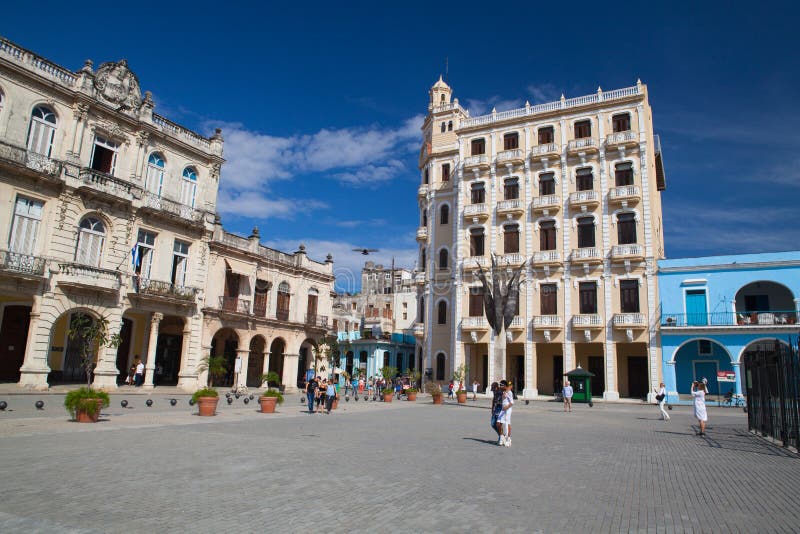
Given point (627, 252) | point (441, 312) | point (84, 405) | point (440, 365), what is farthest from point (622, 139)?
point (84, 405)

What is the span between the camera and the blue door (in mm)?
36969

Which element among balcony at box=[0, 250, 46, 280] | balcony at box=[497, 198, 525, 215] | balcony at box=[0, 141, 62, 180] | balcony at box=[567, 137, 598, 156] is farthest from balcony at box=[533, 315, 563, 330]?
balcony at box=[0, 141, 62, 180]

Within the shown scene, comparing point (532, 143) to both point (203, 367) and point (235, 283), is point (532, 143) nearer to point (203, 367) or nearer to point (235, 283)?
point (235, 283)

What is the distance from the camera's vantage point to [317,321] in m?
42.9

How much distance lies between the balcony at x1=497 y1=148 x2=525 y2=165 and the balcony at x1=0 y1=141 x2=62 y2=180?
30891 mm

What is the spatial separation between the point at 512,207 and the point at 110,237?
28437mm

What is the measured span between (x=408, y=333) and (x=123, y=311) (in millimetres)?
50042

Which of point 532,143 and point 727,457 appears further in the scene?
point 532,143

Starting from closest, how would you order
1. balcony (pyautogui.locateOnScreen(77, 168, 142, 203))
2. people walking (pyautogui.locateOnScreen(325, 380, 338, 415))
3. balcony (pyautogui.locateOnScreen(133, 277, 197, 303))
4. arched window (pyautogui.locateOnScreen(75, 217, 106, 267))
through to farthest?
people walking (pyautogui.locateOnScreen(325, 380, 338, 415)), balcony (pyautogui.locateOnScreen(77, 168, 142, 203)), arched window (pyautogui.locateOnScreen(75, 217, 106, 267)), balcony (pyautogui.locateOnScreen(133, 277, 197, 303))

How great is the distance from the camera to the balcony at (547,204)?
41.8 meters

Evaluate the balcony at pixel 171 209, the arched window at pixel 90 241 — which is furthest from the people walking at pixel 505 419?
the balcony at pixel 171 209

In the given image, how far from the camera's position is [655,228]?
40.2 meters

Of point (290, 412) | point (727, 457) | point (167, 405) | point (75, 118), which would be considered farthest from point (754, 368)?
point (75, 118)

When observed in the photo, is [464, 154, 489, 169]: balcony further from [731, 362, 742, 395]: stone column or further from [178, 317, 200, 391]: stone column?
[178, 317, 200, 391]: stone column
